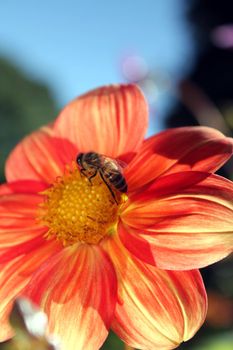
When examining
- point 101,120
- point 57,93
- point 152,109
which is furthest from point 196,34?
point 101,120

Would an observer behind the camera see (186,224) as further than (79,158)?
No

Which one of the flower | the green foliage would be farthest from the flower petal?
the green foliage

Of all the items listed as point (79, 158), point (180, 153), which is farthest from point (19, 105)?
point (180, 153)

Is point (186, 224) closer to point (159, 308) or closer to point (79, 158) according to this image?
point (159, 308)

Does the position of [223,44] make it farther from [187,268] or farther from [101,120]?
[187,268]

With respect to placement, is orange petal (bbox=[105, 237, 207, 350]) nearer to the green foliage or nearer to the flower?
the flower

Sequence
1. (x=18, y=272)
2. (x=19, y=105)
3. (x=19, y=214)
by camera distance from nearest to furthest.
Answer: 1. (x=18, y=272)
2. (x=19, y=214)
3. (x=19, y=105)
